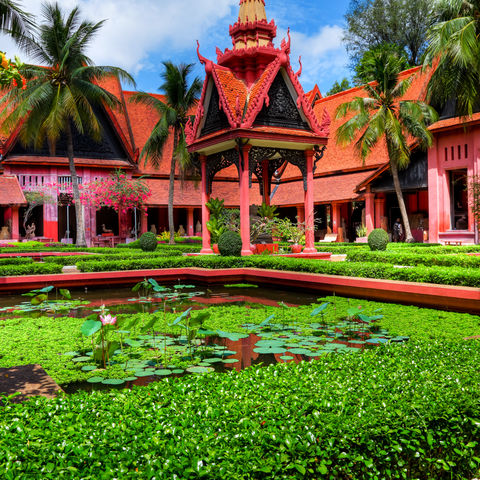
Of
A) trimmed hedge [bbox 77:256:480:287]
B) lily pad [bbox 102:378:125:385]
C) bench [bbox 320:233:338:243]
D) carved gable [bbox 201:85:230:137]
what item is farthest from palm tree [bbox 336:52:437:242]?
lily pad [bbox 102:378:125:385]

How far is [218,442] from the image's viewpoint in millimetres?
2064

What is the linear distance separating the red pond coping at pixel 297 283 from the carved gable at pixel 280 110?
493 centimetres

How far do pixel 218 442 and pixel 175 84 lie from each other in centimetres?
2400

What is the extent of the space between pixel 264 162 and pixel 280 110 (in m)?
3.54

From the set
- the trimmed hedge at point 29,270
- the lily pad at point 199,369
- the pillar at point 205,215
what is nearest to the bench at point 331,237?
the pillar at point 205,215

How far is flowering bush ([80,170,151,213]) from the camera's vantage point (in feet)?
80.3

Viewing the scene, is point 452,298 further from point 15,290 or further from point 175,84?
point 175,84

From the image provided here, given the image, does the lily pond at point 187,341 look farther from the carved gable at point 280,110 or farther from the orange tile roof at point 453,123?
the orange tile roof at point 453,123

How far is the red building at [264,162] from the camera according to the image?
1412cm

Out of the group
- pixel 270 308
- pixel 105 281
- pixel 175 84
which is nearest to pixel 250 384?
pixel 270 308

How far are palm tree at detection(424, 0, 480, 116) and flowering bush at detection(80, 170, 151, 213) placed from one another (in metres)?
15.1

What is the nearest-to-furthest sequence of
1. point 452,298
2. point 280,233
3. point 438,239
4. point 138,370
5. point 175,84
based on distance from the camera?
point 138,370 → point 452,298 → point 280,233 → point 438,239 → point 175,84

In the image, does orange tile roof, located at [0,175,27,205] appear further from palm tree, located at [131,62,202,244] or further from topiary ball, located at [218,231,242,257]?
topiary ball, located at [218,231,242,257]

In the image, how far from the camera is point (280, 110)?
1409 centimetres
